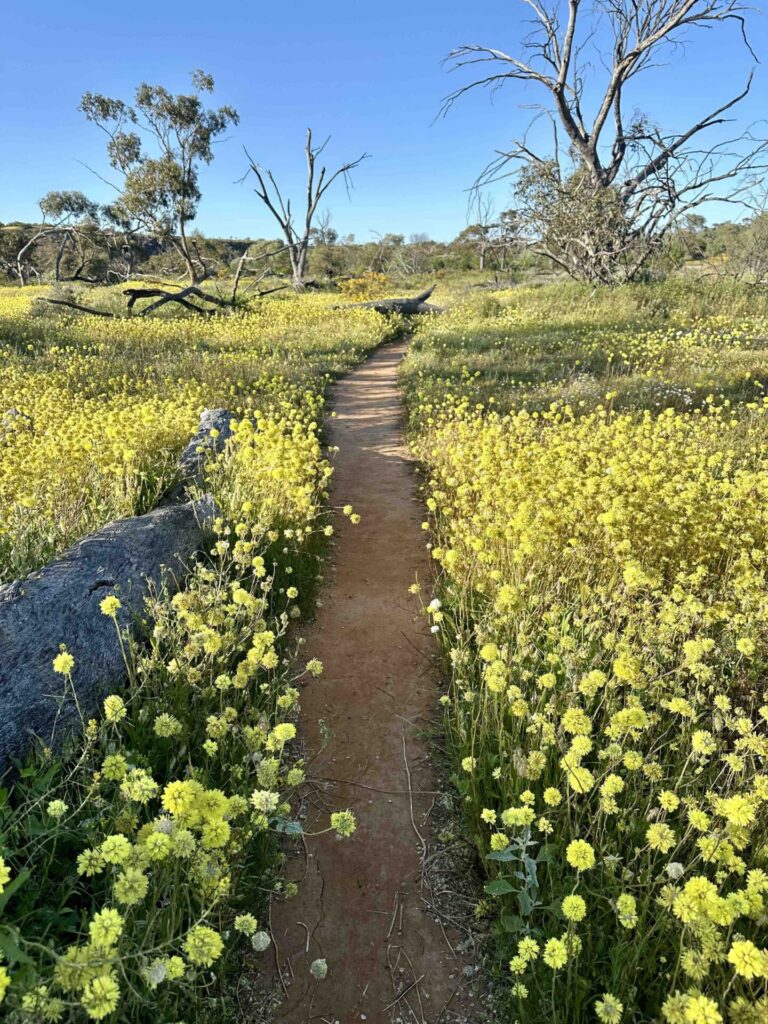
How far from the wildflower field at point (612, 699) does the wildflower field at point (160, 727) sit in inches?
35.5

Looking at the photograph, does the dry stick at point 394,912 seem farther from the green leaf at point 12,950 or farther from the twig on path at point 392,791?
the green leaf at point 12,950

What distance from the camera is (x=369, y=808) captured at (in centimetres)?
289

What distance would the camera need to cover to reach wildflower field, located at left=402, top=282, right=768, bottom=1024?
1875 mm

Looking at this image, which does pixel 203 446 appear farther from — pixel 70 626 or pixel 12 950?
pixel 12 950

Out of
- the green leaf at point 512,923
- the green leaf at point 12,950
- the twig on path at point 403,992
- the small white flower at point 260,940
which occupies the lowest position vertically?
the twig on path at point 403,992

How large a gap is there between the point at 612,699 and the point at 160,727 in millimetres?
2127

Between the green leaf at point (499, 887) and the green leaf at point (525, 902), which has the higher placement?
the green leaf at point (525, 902)

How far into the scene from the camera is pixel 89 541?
11.6ft

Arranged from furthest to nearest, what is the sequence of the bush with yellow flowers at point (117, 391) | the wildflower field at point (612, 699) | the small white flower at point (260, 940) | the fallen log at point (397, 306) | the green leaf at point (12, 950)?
1. the fallen log at point (397, 306)
2. the bush with yellow flowers at point (117, 391)
3. the wildflower field at point (612, 699)
4. the small white flower at point (260, 940)
5. the green leaf at point (12, 950)

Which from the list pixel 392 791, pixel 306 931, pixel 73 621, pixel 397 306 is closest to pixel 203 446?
pixel 73 621

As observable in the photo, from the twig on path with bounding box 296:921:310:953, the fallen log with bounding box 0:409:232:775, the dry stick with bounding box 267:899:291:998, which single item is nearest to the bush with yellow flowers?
the fallen log with bounding box 0:409:232:775

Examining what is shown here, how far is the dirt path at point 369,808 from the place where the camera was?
218 cm

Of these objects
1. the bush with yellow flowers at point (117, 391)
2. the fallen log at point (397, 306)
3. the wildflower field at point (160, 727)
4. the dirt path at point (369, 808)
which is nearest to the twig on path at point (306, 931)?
the dirt path at point (369, 808)

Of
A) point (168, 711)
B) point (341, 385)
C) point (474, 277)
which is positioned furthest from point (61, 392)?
point (474, 277)
